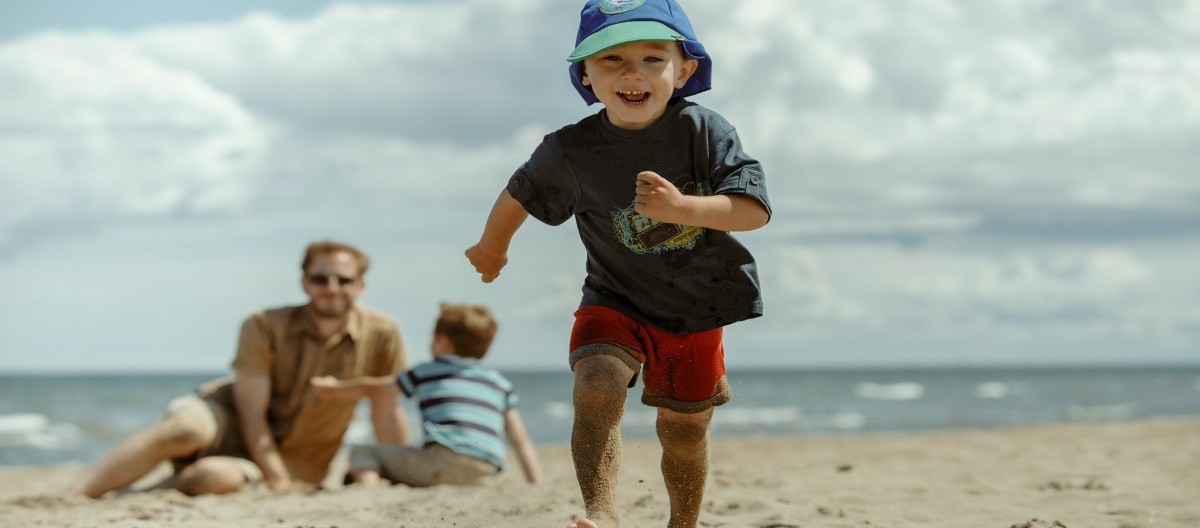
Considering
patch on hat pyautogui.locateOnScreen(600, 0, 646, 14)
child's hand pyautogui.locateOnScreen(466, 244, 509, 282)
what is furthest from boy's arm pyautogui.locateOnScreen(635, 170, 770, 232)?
child's hand pyautogui.locateOnScreen(466, 244, 509, 282)

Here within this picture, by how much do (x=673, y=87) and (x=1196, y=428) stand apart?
10.4m

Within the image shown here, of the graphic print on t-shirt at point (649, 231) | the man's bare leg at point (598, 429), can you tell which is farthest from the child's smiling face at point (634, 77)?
the man's bare leg at point (598, 429)

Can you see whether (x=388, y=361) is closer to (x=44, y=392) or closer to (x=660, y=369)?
(x=660, y=369)

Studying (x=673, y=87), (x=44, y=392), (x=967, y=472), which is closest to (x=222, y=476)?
(x=673, y=87)

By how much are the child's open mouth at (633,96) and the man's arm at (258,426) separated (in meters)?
3.31

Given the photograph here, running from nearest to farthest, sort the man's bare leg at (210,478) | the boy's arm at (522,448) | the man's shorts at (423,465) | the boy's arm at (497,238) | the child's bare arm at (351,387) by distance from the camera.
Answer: the boy's arm at (497,238) < the man's bare leg at (210,478) < the man's shorts at (423,465) < the child's bare arm at (351,387) < the boy's arm at (522,448)

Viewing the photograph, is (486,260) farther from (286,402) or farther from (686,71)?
(286,402)

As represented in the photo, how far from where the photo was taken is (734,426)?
19781 mm

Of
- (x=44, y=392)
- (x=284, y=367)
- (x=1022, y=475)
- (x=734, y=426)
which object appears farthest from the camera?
(x=44, y=392)

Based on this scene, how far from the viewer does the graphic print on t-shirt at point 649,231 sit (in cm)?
322

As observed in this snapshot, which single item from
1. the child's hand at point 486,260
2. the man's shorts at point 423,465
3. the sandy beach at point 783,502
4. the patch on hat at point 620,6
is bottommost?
the sandy beach at point 783,502

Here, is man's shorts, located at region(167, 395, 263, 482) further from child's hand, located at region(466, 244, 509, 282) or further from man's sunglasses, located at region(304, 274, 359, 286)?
child's hand, located at region(466, 244, 509, 282)

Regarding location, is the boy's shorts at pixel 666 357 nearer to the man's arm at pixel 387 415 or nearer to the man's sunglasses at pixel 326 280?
the man's arm at pixel 387 415

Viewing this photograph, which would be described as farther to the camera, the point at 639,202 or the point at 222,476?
the point at 222,476
